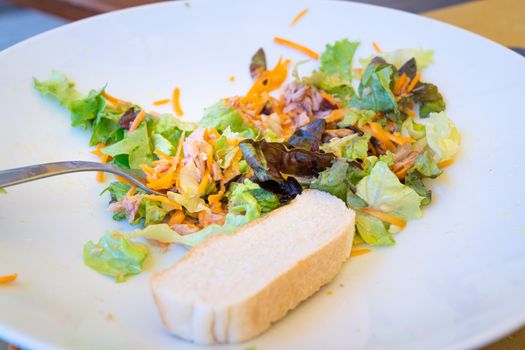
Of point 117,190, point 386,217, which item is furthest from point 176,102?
point 386,217

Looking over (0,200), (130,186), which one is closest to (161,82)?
(130,186)

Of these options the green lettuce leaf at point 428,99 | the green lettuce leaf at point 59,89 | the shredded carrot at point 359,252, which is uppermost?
the green lettuce leaf at point 59,89

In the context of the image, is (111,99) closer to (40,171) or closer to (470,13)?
(40,171)

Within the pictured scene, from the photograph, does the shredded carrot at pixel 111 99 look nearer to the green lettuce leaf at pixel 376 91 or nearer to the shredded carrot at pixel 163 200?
the shredded carrot at pixel 163 200

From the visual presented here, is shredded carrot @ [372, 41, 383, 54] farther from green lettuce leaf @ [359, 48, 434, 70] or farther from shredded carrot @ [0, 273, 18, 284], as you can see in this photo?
shredded carrot @ [0, 273, 18, 284]

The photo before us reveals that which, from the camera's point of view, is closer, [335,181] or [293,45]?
[335,181]

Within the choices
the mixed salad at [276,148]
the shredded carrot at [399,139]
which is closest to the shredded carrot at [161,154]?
the mixed salad at [276,148]
